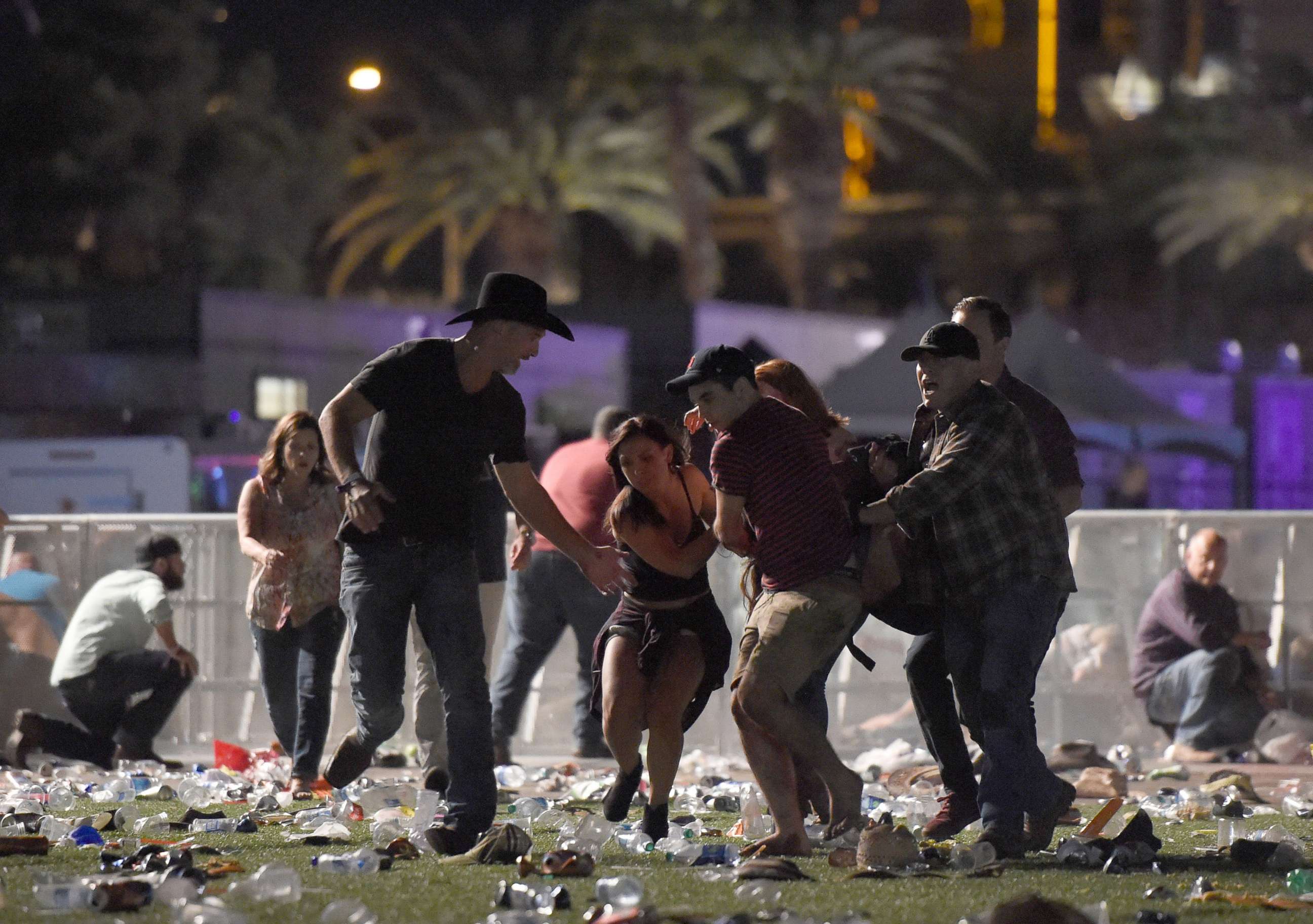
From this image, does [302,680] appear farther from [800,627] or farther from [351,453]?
[800,627]

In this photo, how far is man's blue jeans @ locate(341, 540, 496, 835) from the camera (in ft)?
22.4

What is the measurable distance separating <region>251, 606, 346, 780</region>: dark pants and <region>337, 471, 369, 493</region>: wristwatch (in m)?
3.22

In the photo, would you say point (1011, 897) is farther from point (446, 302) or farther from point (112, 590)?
point (446, 302)

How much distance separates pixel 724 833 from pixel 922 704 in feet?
3.15

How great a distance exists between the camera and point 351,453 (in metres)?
6.53

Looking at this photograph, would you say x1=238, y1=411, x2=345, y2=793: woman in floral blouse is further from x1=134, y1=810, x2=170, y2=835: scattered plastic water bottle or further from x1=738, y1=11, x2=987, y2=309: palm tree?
x1=738, y1=11, x2=987, y2=309: palm tree

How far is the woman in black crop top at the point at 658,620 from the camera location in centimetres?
716

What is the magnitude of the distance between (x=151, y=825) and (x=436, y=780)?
123cm

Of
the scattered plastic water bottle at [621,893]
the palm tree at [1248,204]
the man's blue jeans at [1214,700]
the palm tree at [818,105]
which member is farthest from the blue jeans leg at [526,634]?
the palm tree at [1248,204]

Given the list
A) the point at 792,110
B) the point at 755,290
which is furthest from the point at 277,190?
the point at 755,290

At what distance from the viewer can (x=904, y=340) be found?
23.4 m

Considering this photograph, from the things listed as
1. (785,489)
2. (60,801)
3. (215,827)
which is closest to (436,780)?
(215,827)

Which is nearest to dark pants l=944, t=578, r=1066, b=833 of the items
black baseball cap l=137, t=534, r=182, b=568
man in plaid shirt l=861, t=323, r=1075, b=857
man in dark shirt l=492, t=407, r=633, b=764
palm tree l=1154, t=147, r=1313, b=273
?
man in plaid shirt l=861, t=323, r=1075, b=857

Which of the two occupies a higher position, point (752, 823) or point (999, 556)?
point (999, 556)
